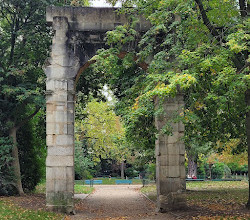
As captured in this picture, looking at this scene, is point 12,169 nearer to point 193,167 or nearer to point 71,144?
point 71,144

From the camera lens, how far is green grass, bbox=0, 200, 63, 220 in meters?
11.5

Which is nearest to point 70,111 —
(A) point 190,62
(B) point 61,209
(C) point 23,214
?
(B) point 61,209

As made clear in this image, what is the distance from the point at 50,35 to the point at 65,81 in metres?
6.16

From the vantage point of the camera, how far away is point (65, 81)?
13.9 meters

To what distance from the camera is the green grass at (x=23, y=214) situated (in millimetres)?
11521

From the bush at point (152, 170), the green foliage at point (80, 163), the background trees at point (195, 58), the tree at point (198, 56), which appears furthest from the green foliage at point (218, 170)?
the tree at point (198, 56)

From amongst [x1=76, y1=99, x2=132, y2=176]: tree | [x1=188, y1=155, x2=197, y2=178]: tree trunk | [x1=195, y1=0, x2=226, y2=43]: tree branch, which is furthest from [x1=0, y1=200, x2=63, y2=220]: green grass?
[x1=188, y1=155, x2=197, y2=178]: tree trunk

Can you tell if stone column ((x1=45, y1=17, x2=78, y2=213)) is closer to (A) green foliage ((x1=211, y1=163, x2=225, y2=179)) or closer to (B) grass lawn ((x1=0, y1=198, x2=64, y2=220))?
(B) grass lawn ((x1=0, y1=198, x2=64, y2=220))

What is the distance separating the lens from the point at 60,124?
13672mm

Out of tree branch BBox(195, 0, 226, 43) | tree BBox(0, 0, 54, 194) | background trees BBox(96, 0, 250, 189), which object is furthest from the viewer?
tree BBox(0, 0, 54, 194)

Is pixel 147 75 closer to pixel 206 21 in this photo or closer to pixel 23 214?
pixel 206 21

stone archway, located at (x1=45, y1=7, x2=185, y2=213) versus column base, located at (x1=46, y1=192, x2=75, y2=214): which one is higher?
stone archway, located at (x1=45, y1=7, x2=185, y2=213)

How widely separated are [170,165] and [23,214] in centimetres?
539

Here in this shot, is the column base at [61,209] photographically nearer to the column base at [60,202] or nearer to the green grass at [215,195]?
the column base at [60,202]
